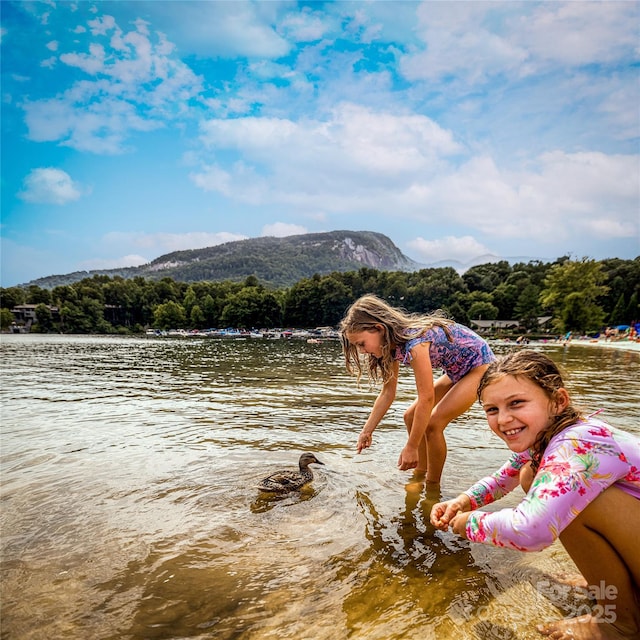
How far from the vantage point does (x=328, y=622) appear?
2662 millimetres

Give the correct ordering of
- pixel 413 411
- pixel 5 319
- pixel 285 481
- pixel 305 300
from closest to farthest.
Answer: pixel 285 481 < pixel 413 411 < pixel 5 319 < pixel 305 300

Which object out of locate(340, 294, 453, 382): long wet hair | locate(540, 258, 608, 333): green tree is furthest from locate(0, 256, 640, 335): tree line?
locate(340, 294, 453, 382): long wet hair

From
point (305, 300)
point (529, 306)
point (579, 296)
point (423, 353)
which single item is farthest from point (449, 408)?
point (305, 300)

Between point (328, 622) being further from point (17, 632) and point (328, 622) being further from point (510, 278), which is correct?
point (510, 278)

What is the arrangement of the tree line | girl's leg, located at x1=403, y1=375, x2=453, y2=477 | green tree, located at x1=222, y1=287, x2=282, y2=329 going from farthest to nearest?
green tree, located at x1=222, y1=287, x2=282, y2=329 < the tree line < girl's leg, located at x1=403, y1=375, x2=453, y2=477

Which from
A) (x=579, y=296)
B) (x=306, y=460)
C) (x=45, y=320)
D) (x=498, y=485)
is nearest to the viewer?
(x=498, y=485)

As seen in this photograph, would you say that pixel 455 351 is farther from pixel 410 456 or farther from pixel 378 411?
pixel 410 456

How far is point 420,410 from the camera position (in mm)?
4336

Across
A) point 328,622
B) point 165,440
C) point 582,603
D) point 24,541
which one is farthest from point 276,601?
point 165,440

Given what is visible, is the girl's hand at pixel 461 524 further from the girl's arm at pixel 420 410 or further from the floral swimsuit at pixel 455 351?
the floral swimsuit at pixel 455 351

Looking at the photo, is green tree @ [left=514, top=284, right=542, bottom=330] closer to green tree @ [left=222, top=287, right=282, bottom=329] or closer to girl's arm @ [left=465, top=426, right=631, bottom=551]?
green tree @ [left=222, top=287, right=282, bottom=329]

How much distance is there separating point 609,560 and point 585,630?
1.64 ft

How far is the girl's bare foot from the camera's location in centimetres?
224

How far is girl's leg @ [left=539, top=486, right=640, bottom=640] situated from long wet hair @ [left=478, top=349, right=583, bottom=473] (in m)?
0.38
